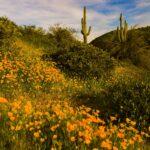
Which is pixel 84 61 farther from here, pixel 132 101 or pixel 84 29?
pixel 84 29

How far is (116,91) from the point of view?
1138 centimetres

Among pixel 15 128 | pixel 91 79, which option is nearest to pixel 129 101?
pixel 15 128

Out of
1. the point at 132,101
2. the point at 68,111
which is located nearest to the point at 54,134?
the point at 68,111

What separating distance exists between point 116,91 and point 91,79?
438 centimetres

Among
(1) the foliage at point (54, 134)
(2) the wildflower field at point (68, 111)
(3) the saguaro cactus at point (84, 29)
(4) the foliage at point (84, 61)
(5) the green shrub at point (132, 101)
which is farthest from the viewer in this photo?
(3) the saguaro cactus at point (84, 29)

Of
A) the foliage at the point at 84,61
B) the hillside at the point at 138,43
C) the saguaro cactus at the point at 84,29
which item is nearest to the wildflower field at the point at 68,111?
the foliage at the point at 84,61

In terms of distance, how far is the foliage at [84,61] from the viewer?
16.0 m

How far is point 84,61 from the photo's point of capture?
16.3 meters

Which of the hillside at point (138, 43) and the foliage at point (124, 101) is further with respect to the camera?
the hillside at point (138, 43)

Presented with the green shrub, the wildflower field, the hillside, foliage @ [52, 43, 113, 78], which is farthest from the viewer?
the hillside

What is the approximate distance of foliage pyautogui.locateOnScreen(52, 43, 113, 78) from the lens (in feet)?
52.4

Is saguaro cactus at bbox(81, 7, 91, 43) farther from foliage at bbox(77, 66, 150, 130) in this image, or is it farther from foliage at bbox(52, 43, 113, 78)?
foliage at bbox(77, 66, 150, 130)

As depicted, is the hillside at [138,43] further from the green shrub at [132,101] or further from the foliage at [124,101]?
the green shrub at [132,101]

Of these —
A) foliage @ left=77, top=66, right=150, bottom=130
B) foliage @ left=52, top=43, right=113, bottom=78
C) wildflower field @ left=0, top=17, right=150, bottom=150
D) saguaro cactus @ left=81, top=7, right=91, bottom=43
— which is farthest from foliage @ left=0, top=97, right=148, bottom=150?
saguaro cactus @ left=81, top=7, right=91, bottom=43
